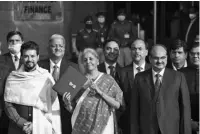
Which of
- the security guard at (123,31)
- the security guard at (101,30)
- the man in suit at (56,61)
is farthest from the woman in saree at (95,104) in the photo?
the security guard at (101,30)

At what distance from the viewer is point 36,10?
10.3 m

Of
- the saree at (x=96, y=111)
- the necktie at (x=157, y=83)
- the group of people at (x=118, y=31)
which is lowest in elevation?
the saree at (x=96, y=111)

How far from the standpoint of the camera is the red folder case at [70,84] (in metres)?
5.61

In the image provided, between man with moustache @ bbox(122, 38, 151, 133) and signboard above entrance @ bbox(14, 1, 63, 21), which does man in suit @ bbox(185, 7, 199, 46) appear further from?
man with moustache @ bbox(122, 38, 151, 133)

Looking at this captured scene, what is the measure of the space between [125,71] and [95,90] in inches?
35.6

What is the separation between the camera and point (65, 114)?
6.12 meters

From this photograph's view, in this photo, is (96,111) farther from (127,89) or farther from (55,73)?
(55,73)

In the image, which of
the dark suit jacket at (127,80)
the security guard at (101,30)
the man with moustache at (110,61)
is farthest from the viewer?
the security guard at (101,30)

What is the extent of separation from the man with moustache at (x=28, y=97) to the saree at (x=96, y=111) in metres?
0.35

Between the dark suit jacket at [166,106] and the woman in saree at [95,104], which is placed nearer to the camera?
the dark suit jacket at [166,106]

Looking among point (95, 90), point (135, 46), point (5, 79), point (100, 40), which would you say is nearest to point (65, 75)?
point (95, 90)

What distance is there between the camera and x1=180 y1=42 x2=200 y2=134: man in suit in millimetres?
6121

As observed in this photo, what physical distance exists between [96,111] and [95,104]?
0.08 m

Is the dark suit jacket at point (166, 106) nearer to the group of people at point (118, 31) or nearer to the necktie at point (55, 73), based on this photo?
the necktie at point (55, 73)
